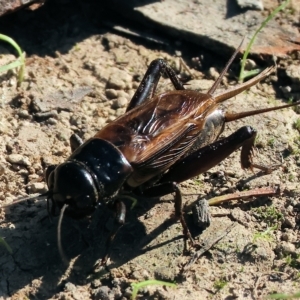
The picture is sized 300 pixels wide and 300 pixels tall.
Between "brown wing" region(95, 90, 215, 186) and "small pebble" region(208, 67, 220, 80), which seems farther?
"small pebble" region(208, 67, 220, 80)

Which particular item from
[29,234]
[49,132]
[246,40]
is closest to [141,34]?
[246,40]

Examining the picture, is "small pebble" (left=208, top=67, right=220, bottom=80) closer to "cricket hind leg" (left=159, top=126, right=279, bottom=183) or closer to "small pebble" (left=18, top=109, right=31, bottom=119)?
"cricket hind leg" (left=159, top=126, right=279, bottom=183)

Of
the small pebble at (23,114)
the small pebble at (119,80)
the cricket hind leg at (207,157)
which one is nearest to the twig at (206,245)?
the cricket hind leg at (207,157)

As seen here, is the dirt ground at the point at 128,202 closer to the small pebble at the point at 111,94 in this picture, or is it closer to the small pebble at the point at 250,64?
the small pebble at the point at 111,94

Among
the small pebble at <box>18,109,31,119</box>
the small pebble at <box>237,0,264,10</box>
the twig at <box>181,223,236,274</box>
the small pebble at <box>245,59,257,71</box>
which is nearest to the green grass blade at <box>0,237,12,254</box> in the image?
the twig at <box>181,223,236,274</box>

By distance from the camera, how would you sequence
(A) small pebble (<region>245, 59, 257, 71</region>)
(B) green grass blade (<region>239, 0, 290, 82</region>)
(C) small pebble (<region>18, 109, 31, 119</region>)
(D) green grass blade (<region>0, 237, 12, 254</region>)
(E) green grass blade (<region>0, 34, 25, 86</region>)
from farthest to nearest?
(A) small pebble (<region>245, 59, 257, 71</region>)
(B) green grass blade (<region>239, 0, 290, 82</region>)
(C) small pebble (<region>18, 109, 31, 119</region>)
(E) green grass blade (<region>0, 34, 25, 86</region>)
(D) green grass blade (<region>0, 237, 12, 254</region>)

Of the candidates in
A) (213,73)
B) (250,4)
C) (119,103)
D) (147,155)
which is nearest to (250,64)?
(213,73)

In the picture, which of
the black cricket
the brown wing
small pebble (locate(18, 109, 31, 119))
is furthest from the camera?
small pebble (locate(18, 109, 31, 119))
